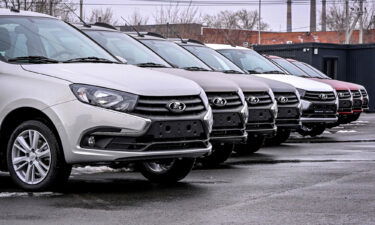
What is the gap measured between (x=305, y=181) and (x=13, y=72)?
3548 mm

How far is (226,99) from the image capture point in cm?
1115

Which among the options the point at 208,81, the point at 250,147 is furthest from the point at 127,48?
the point at 250,147

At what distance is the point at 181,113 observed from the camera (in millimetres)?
8844

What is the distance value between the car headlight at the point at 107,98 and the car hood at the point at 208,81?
270 cm

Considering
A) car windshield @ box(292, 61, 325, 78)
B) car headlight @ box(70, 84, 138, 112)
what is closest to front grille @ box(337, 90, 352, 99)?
car windshield @ box(292, 61, 325, 78)

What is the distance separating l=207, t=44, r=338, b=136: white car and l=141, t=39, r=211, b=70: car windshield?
323 cm

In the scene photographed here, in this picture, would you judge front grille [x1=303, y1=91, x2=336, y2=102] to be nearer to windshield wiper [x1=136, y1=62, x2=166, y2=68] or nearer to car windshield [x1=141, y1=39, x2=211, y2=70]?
car windshield [x1=141, y1=39, x2=211, y2=70]

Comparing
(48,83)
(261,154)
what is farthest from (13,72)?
(261,154)

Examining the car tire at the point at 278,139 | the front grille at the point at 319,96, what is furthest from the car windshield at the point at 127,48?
the front grille at the point at 319,96

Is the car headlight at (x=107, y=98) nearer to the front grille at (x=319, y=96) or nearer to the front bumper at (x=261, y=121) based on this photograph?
the front bumper at (x=261, y=121)

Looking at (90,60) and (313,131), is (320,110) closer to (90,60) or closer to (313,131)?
(313,131)

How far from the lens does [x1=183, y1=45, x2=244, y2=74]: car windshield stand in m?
14.4

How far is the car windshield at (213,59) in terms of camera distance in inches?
565

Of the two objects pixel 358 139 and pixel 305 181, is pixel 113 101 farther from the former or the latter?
pixel 358 139
